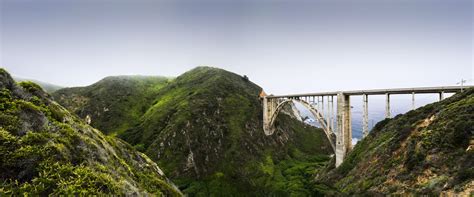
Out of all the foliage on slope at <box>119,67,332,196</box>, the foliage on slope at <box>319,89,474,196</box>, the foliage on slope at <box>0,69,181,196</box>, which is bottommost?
the foliage on slope at <box>119,67,332,196</box>

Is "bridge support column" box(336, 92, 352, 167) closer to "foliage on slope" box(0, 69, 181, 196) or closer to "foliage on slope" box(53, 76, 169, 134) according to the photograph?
"foliage on slope" box(0, 69, 181, 196)

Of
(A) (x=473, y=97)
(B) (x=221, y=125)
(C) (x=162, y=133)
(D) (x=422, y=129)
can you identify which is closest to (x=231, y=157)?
(B) (x=221, y=125)

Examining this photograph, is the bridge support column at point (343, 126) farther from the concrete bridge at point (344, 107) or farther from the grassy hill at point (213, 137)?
the grassy hill at point (213, 137)

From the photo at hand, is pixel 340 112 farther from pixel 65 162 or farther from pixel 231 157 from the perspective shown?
pixel 65 162

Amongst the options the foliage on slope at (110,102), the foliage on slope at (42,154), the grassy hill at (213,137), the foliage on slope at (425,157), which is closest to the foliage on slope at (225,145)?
the grassy hill at (213,137)

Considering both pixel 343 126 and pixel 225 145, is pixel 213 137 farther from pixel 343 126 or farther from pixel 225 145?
pixel 343 126

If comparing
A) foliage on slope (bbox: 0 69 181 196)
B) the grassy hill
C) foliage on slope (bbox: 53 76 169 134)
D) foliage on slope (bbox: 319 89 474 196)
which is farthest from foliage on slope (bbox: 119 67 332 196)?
foliage on slope (bbox: 0 69 181 196)
